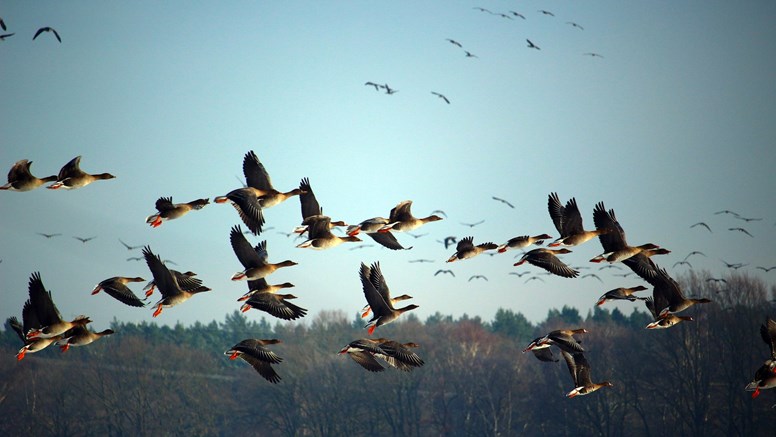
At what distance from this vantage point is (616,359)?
3627 inches

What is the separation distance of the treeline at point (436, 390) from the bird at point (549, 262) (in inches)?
2100

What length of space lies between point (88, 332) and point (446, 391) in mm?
82782

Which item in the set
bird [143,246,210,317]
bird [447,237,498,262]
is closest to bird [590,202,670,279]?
bird [447,237,498,262]

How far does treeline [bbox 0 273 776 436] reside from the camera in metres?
82.0

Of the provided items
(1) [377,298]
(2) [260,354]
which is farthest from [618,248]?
(2) [260,354]

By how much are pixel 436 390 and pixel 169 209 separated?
262 ft

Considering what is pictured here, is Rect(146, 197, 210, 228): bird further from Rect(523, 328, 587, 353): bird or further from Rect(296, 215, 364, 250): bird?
Rect(523, 328, 587, 353): bird

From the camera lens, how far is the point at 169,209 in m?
25.0

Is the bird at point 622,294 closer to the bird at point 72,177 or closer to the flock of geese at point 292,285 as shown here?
the flock of geese at point 292,285

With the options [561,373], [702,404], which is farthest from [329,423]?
[702,404]

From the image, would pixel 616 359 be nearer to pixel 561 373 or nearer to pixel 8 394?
pixel 561 373

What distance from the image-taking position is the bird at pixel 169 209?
2473 cm

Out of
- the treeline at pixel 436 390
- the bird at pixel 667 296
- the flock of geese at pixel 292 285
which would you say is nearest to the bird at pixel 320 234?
the flock of geese at pixel 292 285

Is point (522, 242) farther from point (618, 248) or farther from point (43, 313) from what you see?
point (43, 313)
